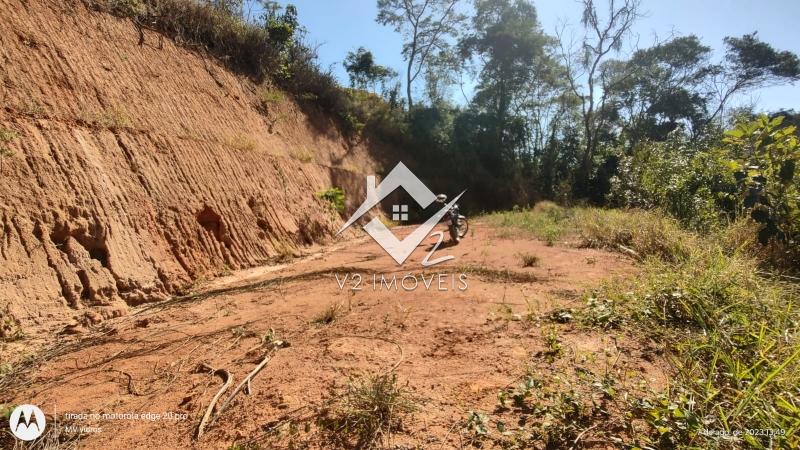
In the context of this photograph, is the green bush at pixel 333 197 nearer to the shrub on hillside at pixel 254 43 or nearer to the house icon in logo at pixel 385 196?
the house icon in logo at pixel 385 196

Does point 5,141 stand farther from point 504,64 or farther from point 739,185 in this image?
point 504,64

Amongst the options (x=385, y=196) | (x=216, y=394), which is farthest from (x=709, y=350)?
(x=385, y=196)

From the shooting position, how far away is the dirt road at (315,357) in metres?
2.20

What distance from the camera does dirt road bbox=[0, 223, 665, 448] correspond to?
2.20m

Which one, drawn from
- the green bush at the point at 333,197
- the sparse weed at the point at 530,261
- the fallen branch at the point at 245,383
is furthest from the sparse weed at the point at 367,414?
the green bush at the point at 333,197

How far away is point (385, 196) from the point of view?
15.9 m

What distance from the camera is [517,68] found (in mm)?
20328

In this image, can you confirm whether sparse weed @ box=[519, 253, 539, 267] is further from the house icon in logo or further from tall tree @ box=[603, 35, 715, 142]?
tall tree @ box=[603, 35, 715, 142]

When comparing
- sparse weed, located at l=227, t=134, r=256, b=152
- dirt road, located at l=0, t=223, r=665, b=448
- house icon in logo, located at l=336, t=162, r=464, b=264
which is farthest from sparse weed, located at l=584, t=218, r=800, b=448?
sparse weed, located at l=227, t=134, r=256, b=152

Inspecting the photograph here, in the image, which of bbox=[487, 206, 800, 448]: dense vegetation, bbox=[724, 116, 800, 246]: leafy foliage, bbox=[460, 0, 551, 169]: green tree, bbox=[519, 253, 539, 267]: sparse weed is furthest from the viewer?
bbox=[460, 0, 551, 169]: green tree

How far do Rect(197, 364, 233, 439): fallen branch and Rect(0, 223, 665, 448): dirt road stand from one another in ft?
0.14

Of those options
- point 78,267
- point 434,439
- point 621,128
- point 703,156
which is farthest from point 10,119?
point 621,128
